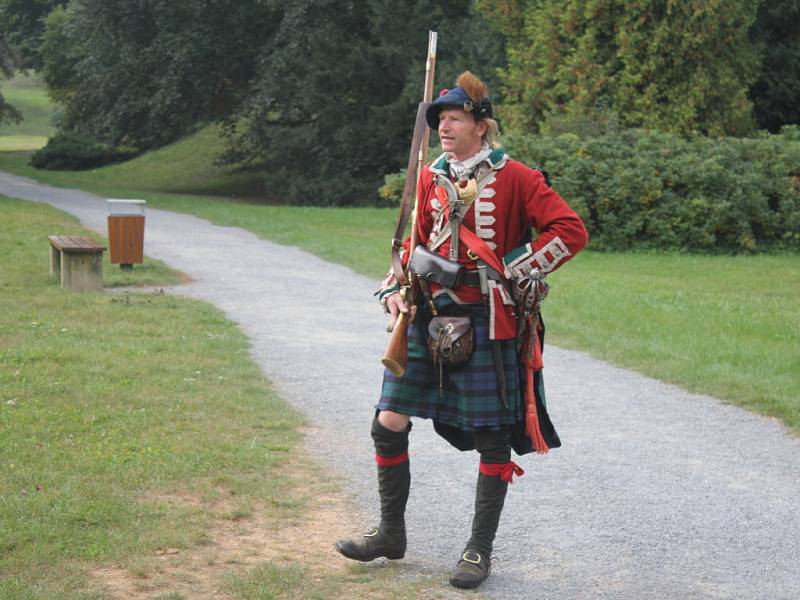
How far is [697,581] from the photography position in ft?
15.7

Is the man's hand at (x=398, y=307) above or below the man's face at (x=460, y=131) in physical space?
below

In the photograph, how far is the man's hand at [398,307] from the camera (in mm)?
4797

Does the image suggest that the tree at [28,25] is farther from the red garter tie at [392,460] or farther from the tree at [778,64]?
the red garter tie at [392,460]

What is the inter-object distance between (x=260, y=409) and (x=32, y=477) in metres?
2.06

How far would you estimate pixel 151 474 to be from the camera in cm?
605

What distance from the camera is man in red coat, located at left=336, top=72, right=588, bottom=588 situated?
4.72 m

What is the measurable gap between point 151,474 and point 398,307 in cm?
194

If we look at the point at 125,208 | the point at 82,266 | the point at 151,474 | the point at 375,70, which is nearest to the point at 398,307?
the point at 151,474

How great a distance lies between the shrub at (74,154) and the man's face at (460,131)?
4442 cm

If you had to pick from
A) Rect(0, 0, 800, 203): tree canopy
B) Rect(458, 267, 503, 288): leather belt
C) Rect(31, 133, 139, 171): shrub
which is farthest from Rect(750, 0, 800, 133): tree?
Rect(31, 133, 139, 171): shrub

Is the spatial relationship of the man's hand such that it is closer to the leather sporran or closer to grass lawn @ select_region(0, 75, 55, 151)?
the leather sporran

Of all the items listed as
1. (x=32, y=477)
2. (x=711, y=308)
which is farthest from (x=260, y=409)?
(x=711, y=308)

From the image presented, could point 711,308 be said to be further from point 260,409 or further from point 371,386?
point 260,409

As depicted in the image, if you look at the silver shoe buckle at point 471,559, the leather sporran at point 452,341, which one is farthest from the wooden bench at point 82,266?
the silver shoe buckle at point 471,559
